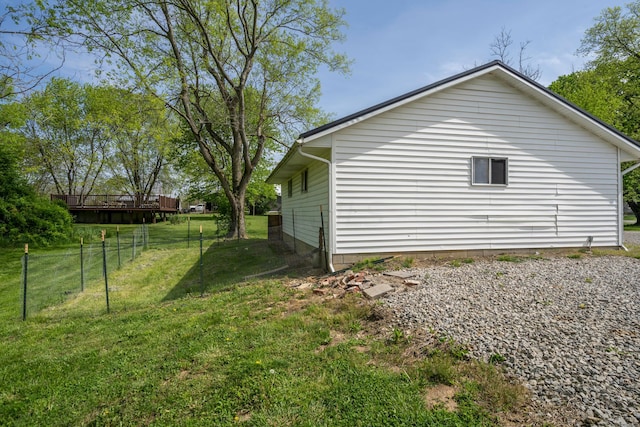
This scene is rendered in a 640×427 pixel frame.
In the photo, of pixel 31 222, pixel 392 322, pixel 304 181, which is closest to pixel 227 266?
pixel 304 181

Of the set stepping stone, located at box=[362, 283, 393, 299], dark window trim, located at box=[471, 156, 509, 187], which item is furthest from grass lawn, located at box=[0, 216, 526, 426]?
dark window trim, located at box=[471, 156, 509, 187]

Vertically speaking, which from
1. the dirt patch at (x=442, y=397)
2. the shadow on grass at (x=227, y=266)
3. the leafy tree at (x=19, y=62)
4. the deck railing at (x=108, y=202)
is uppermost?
the leafy tree at (x=19, y=62)

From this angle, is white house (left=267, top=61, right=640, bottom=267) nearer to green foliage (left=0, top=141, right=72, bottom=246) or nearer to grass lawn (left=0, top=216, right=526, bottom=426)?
grass lawn (left=0, top=216, right=526, bottom=426)

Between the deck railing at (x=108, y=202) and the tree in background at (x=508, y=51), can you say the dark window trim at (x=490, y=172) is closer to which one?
the tree in background at (x=508, y=51)

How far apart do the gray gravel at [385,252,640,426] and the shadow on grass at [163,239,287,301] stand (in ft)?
14.7

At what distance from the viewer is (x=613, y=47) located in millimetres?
20062

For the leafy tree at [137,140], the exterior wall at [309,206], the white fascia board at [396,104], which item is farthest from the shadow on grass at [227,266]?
the leafy tree at [137,140]

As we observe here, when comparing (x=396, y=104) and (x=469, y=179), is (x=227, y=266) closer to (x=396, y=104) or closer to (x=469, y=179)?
(x=396, y=104)

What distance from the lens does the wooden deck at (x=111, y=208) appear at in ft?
95.7

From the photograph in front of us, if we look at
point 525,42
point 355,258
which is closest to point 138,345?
point 355,258

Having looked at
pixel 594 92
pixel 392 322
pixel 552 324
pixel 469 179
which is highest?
pixel 594 92

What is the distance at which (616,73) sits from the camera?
68.3 feet

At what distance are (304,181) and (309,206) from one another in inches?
48.3

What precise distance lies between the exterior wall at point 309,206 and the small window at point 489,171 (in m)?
3.64
